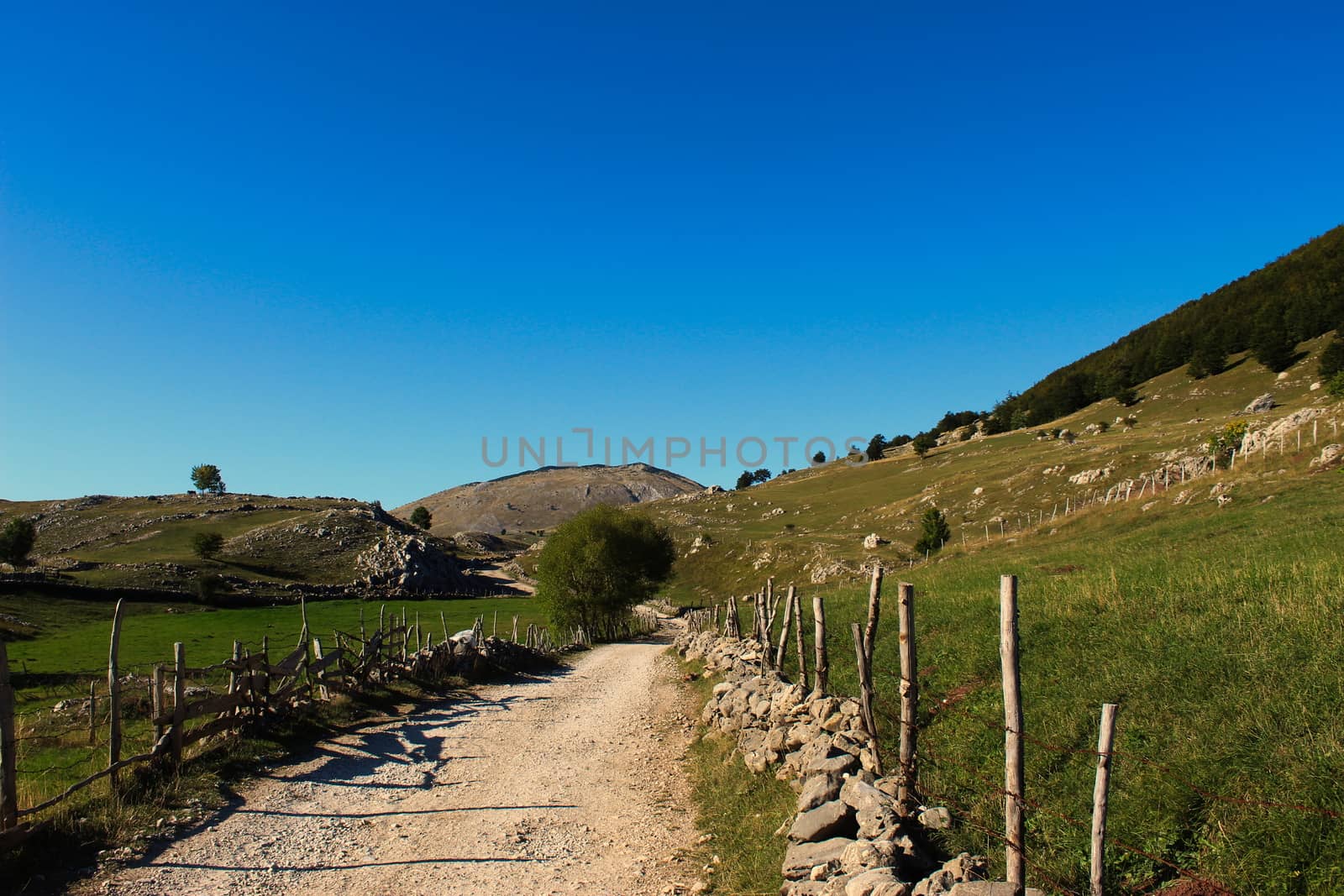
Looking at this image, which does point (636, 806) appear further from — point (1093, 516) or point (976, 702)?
point (1093, 516)

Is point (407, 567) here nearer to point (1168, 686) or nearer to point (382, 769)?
point (382, 769)

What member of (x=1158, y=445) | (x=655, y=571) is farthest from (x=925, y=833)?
(x=1158, y=445)

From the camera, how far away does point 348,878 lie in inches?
364

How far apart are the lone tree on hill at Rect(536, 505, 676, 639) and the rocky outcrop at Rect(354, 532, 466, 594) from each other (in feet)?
181

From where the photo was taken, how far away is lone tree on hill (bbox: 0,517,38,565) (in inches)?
3861

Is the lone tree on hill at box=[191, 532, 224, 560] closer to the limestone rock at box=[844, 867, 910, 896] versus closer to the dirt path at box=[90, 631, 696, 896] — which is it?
the dirt path at box=[90, 631, 696, 896]

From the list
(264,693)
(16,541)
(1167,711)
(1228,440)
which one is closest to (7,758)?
→ (264,693)

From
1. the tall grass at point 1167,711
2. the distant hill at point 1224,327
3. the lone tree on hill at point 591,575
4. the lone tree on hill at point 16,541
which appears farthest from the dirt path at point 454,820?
the distant hill at point 1224,327

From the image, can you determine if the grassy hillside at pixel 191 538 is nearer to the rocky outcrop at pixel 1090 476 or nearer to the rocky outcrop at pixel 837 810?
the rocky outcrop at pixel 837 810

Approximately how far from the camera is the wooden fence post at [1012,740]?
22.2ft

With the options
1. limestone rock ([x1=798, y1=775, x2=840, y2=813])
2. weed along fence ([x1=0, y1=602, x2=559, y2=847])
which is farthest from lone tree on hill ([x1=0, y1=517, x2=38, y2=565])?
limestone rock ([x1=798, y1=775, x2=840, y2=813])

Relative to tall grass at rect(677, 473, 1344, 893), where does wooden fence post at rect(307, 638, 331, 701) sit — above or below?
below

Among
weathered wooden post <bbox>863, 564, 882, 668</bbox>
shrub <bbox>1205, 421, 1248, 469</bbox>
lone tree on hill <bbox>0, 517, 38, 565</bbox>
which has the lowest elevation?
weathered wooden post <bbox>863, 564, 882, 668</bbox>

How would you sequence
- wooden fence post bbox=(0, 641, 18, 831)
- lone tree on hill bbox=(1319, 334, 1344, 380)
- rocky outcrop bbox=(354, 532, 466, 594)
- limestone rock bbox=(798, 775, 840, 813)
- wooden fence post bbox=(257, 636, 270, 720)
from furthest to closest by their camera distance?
rocky outcrop bbox=(354, 532, 466, 594)
lone tree on hill bbox=(1319, 334, 1344, 380)
wooden fence post bbox=(257, 636, 270, 720)
limestone rock bbox=(798, 775, 840, 813)
wooden fence post bbox=(0, 641, 18, 831)
